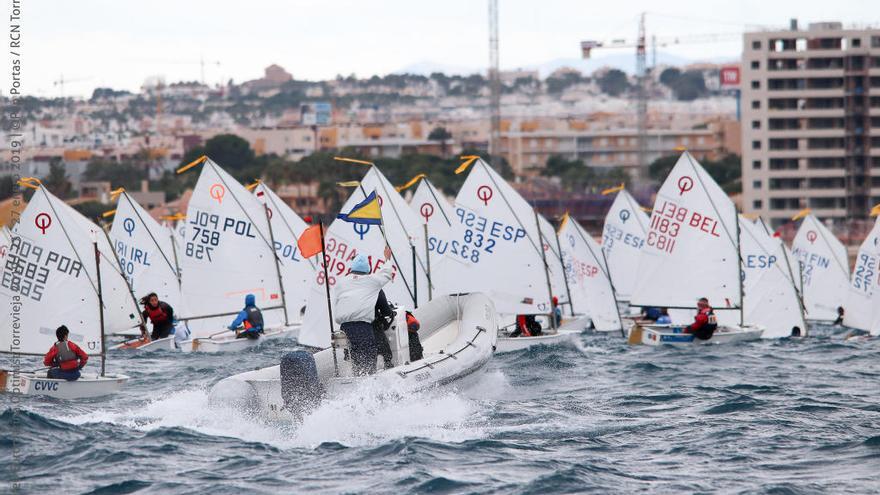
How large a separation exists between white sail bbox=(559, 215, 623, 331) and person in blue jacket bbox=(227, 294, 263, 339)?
10.2m

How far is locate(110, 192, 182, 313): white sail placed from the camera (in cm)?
3700

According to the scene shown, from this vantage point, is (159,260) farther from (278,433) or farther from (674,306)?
(278,433)

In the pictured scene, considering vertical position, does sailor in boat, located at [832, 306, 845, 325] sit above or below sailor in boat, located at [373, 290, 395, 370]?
below

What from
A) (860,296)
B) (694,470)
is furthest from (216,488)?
(860,296)

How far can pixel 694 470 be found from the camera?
48.4ft

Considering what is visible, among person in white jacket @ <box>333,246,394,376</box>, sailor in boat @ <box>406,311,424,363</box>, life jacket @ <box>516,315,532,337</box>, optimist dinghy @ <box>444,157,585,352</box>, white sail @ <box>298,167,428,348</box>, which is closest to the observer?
person in white jacket @ <box>333,246,394,376</box>

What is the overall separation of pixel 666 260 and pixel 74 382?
1604cm

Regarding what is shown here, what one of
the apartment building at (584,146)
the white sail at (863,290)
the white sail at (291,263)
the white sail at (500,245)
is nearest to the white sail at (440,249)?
the white sail at (500,245)

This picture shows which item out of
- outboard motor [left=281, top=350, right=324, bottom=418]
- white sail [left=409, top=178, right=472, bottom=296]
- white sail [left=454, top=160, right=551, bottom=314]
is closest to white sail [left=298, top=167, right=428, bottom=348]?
white sail [left=409, top=178, right=472, bottom=296]

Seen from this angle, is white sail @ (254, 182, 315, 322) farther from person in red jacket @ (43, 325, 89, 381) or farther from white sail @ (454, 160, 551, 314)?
person in red jacket @ (43, 325, 89, 381)

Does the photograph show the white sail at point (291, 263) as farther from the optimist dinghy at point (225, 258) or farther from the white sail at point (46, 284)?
the white sail at point (46, 284)

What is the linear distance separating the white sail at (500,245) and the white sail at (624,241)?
13659 millimetres

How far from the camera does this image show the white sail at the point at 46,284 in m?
22.0

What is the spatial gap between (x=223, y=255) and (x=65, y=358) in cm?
1176
